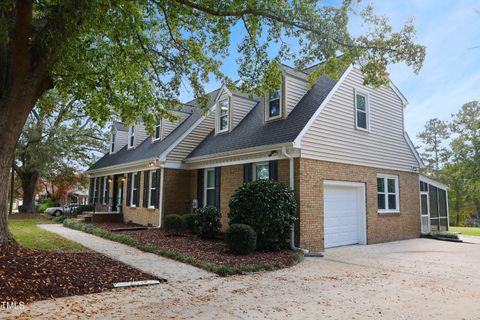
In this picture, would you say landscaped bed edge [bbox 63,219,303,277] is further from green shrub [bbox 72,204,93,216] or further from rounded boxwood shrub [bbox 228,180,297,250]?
green shrub [bbox 72,204,93,216]

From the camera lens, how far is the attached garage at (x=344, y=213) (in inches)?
448

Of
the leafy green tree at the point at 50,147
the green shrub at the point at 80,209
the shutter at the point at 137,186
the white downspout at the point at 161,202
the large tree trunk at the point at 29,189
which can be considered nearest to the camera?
the white downspout at the point at 161,202

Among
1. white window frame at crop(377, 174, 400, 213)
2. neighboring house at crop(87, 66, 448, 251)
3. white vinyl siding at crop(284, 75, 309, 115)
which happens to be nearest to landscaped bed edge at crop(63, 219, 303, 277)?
neighboring house at crop(87, 66, 448, 251)

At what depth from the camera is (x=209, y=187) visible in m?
14.6

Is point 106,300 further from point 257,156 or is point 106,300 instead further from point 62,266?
point 257,156

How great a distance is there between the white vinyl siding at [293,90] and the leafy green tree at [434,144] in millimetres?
34843

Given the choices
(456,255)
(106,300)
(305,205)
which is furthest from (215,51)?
(456,255)

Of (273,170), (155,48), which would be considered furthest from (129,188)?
(273,170)

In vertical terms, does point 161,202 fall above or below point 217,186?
below

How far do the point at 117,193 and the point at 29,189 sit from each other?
1198cm

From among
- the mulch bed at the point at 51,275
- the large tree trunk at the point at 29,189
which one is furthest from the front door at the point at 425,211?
the large tree trunk at the point at 29,189

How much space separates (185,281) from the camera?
262 inches

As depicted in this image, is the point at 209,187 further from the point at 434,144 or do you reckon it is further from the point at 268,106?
the point at 434,144

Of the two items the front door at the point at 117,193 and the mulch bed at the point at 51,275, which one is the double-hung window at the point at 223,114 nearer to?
the front door at the point at 117,193
